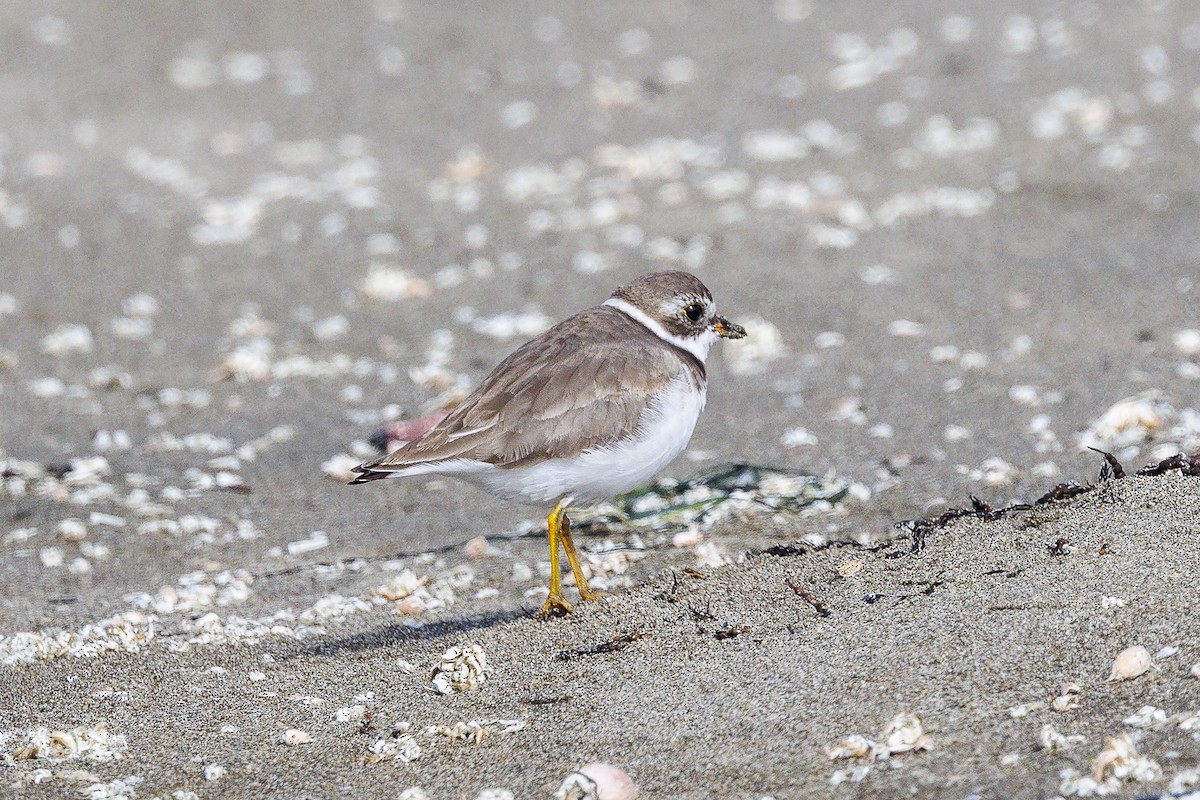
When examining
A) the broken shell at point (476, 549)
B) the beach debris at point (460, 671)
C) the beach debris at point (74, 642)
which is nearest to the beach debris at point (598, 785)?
the beach debris at point (460, 671)

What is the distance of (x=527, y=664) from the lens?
466cm

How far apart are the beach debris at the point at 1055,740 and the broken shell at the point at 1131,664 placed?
0.31 meters

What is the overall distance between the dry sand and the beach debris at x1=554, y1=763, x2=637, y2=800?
140 mm

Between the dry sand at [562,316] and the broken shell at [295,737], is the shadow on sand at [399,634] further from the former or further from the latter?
the broken shell at [295,737]

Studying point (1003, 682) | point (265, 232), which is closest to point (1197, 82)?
point (265, 232)

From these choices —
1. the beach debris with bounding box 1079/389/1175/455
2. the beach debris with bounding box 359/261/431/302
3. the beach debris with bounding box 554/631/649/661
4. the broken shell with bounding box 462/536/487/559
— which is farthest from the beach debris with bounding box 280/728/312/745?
the beach debris with bounding box 359/261/431/302

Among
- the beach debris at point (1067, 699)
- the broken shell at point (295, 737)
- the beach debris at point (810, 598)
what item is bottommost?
the broken shell at point (295, 737)

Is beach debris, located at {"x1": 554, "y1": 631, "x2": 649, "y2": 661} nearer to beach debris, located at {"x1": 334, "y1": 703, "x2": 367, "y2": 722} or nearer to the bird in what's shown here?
the bird

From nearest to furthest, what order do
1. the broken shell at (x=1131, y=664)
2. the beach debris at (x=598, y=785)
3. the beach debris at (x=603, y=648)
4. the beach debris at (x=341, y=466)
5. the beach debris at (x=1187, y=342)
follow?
1. the beach debris at (x=598, y=785)
2. the broken shell at (x=1131, y=664)
3. the beach debris at (x=603, y=648)
4. the beach debris at (x=341, y=466)
5. the beach debris at (x=1187, y=342)

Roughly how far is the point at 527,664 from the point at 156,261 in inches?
256

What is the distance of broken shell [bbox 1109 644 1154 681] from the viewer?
378 centimetres

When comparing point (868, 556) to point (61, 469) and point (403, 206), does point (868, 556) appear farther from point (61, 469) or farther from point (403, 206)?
point (403, 206)

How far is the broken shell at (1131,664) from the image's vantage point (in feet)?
12.4

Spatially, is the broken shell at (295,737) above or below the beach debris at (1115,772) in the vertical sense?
below
